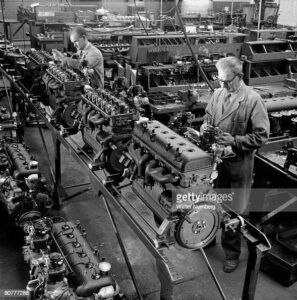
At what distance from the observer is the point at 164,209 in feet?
6.87

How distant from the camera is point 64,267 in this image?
7.13 ft

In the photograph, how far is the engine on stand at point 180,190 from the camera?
195 centimetres

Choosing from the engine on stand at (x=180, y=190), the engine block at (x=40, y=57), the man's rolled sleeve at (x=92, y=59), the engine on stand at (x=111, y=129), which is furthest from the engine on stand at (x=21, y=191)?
the engine block at (x=40, y=57)

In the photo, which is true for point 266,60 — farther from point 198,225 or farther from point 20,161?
point 198,225

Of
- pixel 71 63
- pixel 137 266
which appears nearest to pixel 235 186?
pixel 137 266

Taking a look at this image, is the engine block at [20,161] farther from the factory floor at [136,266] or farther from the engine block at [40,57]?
the engine block at [40,57]

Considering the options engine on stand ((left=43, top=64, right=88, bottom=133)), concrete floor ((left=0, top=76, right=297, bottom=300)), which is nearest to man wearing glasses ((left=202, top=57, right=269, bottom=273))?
concrete floor ((left=0, top=76, right=297, bottom=300))

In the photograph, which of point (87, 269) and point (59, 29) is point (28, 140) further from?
point (59, 29)

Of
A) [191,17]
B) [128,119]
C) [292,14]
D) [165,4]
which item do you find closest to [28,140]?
[128,119]

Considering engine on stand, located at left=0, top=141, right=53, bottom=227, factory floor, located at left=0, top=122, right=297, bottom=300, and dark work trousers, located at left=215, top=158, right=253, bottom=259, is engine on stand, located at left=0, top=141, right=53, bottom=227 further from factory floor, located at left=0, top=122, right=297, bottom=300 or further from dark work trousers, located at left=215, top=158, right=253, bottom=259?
dark work trousers, located at left=215, top=158, right=253, bottom=259

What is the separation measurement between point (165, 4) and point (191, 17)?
347 centimetres

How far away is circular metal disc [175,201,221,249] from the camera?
6.43 ft

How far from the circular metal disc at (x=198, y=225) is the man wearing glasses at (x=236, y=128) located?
2.11ft

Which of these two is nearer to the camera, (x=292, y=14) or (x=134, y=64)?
(x=134, y=64)
